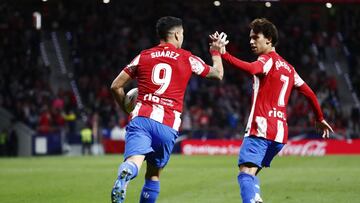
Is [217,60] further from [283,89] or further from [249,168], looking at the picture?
[249,168]

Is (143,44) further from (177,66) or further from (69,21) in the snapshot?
(177,66)

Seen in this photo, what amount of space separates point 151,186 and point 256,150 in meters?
1.23

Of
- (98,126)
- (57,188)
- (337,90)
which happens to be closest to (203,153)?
(98,126)

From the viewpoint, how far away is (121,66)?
3631cm

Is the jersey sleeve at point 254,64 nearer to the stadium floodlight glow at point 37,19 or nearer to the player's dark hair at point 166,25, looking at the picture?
the player's dark hair at point 166,25

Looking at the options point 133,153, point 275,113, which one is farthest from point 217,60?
point 133,153

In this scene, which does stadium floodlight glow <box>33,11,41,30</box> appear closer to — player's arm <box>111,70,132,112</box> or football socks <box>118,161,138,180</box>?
player's arm <box>111,70,132,112</box>

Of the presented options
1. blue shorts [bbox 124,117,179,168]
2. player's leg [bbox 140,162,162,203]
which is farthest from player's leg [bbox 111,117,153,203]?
player's leg [bbox 140,162,162,203]

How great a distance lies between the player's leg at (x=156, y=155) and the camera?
8781 millimetres

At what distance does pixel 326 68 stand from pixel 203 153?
8320 millimetres

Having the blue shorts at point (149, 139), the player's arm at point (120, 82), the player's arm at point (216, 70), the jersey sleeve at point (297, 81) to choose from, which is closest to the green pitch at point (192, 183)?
the jersey sleeve at point (297, 81)

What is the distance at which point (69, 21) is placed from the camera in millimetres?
38469

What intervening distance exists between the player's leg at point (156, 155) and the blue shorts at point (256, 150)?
78 centimetres

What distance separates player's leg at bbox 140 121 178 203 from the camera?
8781 mm
